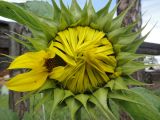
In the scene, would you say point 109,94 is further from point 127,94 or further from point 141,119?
point 141,119

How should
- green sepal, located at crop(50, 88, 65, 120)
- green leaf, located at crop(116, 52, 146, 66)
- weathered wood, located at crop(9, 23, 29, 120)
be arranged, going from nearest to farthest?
A: green sepal, located at crop(50, 88, 65, 120) → green leaf, located at crop(116, 52, 146, 66) → weathered wood, located at crop(9, 23, 29, 120)

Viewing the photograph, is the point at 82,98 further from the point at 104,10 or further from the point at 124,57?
the point at 104,10

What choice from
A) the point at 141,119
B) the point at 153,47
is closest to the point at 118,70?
the point at 141,119

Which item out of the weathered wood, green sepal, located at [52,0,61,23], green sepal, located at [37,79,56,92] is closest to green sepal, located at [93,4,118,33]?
green sepal, located at [52,0,61,23]

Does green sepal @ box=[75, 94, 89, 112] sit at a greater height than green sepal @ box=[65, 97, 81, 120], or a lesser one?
greater

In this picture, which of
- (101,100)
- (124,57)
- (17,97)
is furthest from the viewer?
(17,97)

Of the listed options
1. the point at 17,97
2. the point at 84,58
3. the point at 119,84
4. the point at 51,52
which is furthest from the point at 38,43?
the point at 17,97

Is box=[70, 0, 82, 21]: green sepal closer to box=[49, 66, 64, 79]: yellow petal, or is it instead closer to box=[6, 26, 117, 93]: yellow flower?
box=[6, 26, 117, 93]: yellow flower
